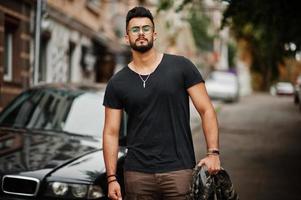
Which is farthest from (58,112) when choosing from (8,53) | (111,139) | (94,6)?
(94,6)

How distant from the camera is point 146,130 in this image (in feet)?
12.1

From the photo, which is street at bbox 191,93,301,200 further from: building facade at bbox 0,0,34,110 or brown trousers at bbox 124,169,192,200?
building facade at bbox 0,0,34,110

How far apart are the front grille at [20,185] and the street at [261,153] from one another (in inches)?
148

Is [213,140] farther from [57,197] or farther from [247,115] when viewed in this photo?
[247,115]

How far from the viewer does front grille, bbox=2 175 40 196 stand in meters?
4.79

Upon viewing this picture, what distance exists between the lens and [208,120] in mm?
3738

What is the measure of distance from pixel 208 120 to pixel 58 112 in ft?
10.2

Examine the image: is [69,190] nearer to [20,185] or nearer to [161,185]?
[20,185]

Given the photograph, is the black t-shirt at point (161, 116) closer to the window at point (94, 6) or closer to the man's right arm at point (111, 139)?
the man's right arm at point (111, 139)

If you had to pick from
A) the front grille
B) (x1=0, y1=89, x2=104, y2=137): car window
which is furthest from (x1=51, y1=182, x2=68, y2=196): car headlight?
(x1=0, y1=89, x2=104, y2=137): car window

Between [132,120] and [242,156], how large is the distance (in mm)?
8590

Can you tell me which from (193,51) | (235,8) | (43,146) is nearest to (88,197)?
(43,146)

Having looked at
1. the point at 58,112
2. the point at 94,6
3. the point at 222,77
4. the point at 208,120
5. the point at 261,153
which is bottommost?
the point at 261,153

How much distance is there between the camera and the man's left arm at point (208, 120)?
369cm
